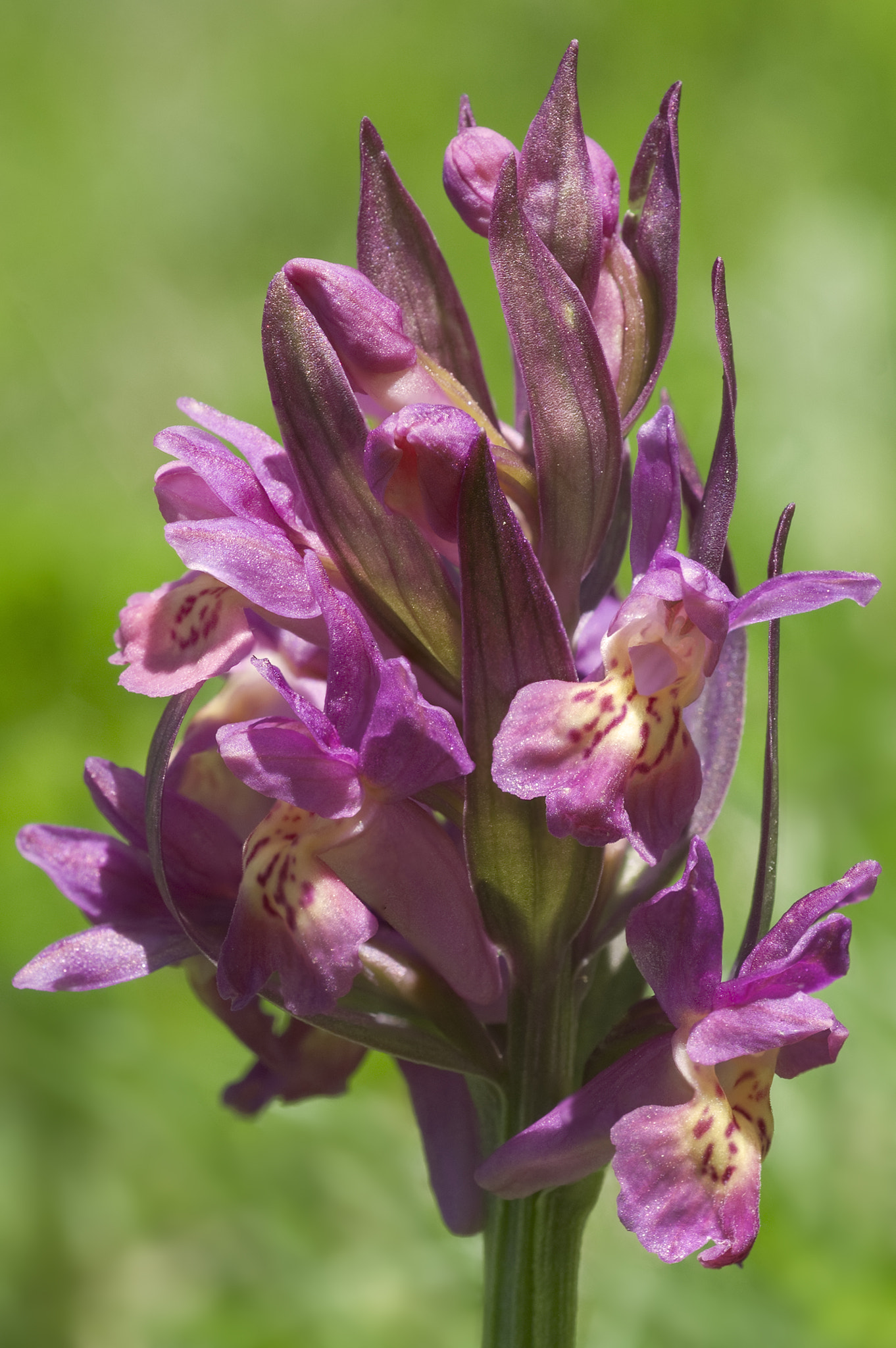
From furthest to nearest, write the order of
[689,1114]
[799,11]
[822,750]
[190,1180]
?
[799,11], [822,750], [190,1180], [689,1114]

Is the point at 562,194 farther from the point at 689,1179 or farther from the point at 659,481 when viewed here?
the point at 689,1179

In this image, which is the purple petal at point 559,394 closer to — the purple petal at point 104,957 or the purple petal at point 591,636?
the purple petal at point 591,636

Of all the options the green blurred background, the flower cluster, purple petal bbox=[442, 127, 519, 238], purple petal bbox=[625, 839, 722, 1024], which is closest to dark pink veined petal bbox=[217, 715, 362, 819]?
the flower cluster

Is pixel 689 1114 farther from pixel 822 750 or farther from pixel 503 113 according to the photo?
pixel 503 113

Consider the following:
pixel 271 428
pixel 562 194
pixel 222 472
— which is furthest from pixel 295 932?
pixel 271 428

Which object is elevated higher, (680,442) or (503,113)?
(503,113)

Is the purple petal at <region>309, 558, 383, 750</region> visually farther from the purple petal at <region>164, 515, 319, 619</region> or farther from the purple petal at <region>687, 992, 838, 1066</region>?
the purple petal at <region>687, 992, 838, 1066</region>

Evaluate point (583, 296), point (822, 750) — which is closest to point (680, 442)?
point (583, 296)
